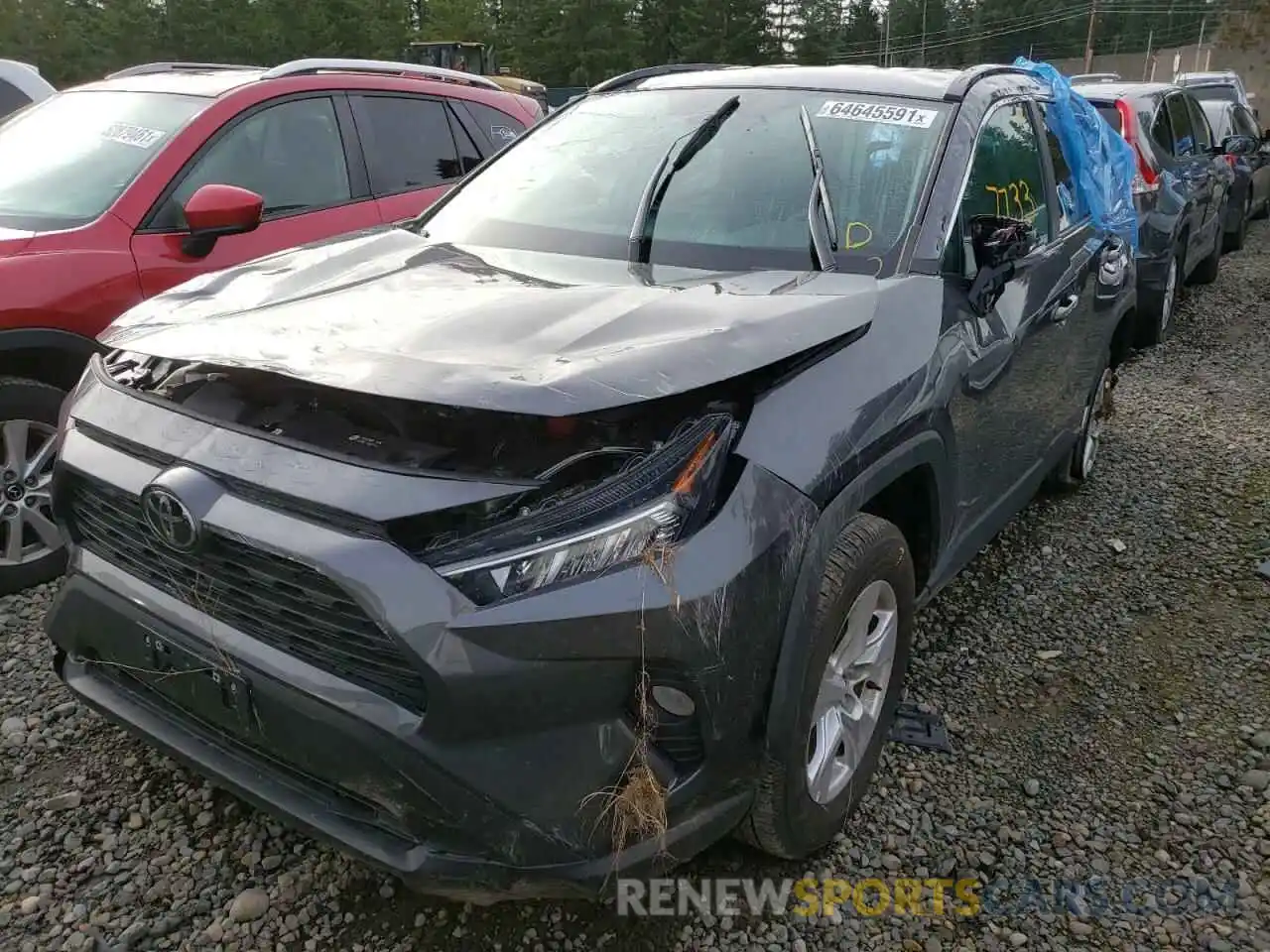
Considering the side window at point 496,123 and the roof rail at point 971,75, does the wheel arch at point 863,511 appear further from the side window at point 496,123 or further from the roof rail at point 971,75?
the side window at point 496,123

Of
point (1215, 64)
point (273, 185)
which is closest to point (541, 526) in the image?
point (273, 185)

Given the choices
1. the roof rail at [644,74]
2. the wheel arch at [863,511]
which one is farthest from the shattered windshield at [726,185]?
the wheel arch at [863,511]

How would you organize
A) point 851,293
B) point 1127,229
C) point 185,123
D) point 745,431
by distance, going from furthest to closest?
point 1127,229 → point 185,123 → point 851,293 → point 745,431

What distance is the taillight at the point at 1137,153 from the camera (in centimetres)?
661

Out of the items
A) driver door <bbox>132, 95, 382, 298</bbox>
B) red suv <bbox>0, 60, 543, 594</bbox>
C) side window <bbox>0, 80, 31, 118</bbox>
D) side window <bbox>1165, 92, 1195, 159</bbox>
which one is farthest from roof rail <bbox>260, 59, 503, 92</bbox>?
side window <bbox>1165, 92, 1195, 159</bbox>

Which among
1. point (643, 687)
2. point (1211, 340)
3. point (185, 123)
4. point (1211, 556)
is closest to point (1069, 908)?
point (643, 687)

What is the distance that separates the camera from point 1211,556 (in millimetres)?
4156

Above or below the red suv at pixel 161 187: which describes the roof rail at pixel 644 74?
above

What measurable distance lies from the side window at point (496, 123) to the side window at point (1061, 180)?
117 inches

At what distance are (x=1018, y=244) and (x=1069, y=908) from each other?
1.77 metres

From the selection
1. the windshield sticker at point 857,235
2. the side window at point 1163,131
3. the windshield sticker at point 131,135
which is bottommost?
the side window at point 1163,131

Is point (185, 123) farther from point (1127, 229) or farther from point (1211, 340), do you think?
point (1211, 340)

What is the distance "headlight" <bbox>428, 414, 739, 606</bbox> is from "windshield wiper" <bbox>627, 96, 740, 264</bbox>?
1.11 metres

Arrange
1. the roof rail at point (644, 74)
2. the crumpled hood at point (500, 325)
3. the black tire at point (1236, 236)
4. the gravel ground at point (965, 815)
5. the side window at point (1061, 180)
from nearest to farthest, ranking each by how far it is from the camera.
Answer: the crumpled hood at point (500, 325), the gravel ground at point (965, 815), the roof rail at point (644, 74), the side window at point (1061, 180), the black tire at point (1236, 236)
